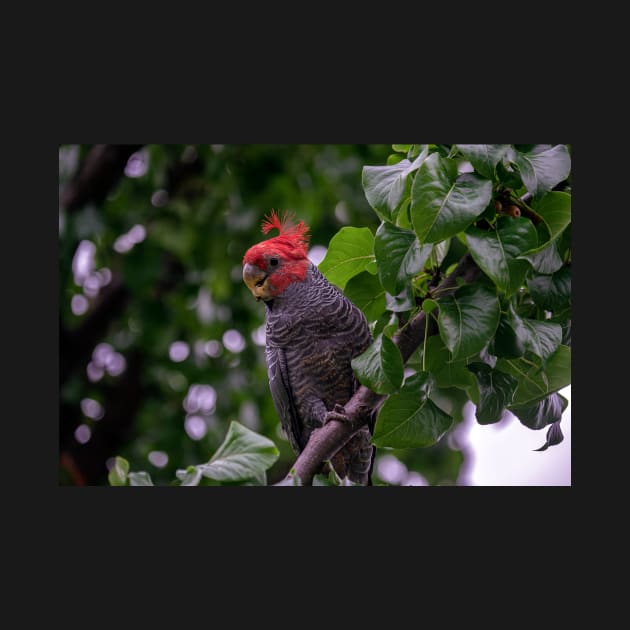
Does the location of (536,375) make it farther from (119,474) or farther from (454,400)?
(119,474)

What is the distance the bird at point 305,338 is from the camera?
1.82 meters

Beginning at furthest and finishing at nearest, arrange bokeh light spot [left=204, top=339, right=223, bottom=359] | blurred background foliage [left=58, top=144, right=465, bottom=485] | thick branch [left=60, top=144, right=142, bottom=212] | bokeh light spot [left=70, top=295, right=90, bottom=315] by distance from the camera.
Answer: bokeh light spot [left=204, top=339, right=223, bottom=359]
bokeh light spot [left=70, top=295, right=90, bottom=315]
blurred background foliage [left=58, top=144, right=465, bottom=485]
thick branch [left=60, top=144, right=142, bottom=212]

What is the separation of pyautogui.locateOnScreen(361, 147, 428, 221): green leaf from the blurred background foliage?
1055 mm

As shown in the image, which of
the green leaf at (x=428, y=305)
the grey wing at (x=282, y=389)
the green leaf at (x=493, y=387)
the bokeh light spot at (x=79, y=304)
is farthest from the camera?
the bokeh light spot at (x=79, y=304)

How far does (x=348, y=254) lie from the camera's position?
5.24 feet

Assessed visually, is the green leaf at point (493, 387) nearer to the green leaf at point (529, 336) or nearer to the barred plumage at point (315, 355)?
the green leaf at point (529, 336)

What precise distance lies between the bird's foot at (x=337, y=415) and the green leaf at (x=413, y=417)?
187 millimetres

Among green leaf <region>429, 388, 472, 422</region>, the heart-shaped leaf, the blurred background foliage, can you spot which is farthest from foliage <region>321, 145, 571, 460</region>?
the blurred background foliage

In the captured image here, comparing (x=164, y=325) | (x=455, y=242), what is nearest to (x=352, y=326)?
(x=455, y=242)

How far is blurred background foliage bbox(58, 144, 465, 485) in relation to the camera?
8.95 ft

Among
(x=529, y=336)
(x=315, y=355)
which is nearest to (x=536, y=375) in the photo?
(x=529, y=336)

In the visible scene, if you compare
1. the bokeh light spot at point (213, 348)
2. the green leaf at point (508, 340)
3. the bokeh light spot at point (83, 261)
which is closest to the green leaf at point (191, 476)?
the green leaf at point (508, 340)

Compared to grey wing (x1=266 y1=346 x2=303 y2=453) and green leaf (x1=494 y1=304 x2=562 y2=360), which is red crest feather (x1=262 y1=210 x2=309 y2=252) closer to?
grey wing (x1=266 y1=346 x2=303 y2=453)

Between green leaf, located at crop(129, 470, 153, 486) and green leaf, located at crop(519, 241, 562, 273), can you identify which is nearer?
green leaf, located at crop(519, 241, 562, 273)
